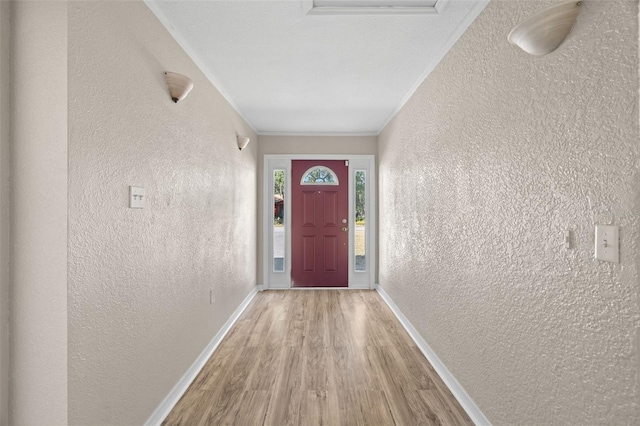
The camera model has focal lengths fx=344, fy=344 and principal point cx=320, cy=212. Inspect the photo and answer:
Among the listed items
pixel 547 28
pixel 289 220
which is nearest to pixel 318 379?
pixel 547 28

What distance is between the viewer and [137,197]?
1.72m

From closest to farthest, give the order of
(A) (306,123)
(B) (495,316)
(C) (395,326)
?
1. (B) (495,316)
2. (C) (395,326)
3. (A) (306,123)

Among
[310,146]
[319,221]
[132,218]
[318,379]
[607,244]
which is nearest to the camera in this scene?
[607,244]

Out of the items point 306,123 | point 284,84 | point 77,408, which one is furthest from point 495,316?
point 306,123

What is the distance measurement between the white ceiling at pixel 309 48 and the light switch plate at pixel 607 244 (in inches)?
54.9

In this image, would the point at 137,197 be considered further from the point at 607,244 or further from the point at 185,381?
the point at 607,244

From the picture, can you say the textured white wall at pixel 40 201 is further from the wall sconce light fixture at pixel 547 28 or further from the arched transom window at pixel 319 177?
the arched transom window at pixel 319 177

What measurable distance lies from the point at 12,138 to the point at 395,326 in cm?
327

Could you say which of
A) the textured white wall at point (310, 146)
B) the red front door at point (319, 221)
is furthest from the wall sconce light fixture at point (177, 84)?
the red front door at point (319, 221)

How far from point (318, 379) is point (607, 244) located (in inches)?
76.0

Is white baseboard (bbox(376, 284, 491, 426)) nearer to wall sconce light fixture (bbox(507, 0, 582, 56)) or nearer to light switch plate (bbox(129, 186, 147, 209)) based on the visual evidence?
wall sconce light fixture (bbox(507, 0, 582, 56))

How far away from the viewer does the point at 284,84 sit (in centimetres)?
311

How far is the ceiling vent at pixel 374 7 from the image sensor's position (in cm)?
195

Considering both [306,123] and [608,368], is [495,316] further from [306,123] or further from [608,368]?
[306,123]
